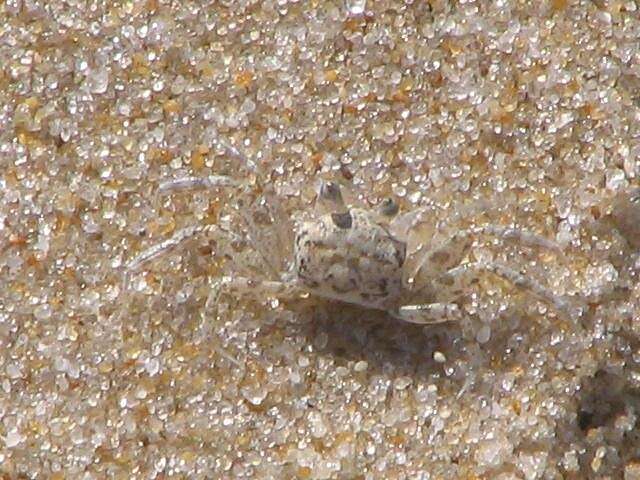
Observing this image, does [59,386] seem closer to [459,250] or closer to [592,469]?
[459,250]

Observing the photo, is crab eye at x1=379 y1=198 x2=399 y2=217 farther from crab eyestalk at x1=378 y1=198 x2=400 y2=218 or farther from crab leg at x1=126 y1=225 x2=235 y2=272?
crab leg at x1=126 y1=225 x2=235 y2=272

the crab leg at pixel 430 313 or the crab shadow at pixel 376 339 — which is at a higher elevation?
the crab leg at pixel 430 313

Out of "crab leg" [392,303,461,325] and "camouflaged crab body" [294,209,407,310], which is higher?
"camouflaged crab body" [294,209,407,310]

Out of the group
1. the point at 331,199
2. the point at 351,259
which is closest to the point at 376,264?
the point at 351,259

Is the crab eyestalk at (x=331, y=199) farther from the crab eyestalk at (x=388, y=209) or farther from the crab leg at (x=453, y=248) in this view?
the crab leg at (x=453, y=248)

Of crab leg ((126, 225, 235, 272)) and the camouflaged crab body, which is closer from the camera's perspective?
the camouflaged crab body

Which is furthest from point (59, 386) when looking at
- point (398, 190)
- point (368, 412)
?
point (398, 190)

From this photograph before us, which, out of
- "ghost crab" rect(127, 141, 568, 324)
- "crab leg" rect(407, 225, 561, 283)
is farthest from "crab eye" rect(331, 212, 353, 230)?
"crab leg" rect(407, 225, 561, 283)

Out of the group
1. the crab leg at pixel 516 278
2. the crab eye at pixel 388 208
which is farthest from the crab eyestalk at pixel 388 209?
the crab leg at pixel 516 278
